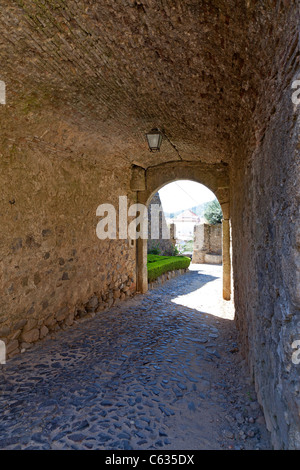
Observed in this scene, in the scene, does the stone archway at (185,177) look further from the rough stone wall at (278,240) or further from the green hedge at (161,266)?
the rough stone wall at (278,240)

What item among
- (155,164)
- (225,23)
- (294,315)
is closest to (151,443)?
(294,315)

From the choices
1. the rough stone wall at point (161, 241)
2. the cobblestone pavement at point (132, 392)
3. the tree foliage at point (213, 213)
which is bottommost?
the cobblestone pavement at point (132, 392)

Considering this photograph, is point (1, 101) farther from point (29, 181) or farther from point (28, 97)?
point (29, 181)

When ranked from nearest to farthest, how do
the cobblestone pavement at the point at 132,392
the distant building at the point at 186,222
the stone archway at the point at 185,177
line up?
the cobblestone pavement at the point at 132,392 < the stone archway at the point at 185,177 < the distant building at the point at 186,222

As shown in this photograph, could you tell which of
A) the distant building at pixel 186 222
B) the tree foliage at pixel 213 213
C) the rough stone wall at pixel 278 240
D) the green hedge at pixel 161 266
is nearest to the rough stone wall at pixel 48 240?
the green hedge at pixel 161 266

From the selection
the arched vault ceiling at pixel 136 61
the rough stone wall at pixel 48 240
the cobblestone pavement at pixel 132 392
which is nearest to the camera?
the arched vault ceiling at pixel 136 61

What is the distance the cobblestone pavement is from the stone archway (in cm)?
207

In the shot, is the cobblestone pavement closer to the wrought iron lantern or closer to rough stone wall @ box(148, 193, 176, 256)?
the wrought iron lantern

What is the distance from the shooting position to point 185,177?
5.90 meters

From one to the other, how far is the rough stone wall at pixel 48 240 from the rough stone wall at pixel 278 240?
2752 mm

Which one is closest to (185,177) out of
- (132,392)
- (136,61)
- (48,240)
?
(48,240)

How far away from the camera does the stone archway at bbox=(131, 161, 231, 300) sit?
18.4 ft

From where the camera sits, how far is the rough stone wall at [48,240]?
3.20 metres

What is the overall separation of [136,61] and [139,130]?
1.69 meters
